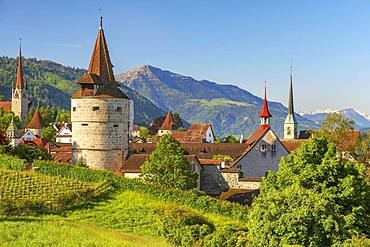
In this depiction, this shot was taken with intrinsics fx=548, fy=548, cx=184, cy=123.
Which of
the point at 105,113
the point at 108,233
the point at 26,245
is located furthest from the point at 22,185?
the point at 26,245

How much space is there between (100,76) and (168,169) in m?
11.1

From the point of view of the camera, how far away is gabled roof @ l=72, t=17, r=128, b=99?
48.6 metres

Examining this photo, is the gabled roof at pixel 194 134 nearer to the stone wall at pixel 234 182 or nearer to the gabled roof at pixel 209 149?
the gabled roof at pixel 209 149

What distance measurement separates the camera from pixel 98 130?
48312mm

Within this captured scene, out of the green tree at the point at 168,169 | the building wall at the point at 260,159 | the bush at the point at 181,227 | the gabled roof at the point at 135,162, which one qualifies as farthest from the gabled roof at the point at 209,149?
the bush at the point at 181,227

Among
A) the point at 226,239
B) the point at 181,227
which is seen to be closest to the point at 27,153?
the point at 181,227

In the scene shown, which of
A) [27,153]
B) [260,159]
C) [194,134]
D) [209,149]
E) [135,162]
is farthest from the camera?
[194,134]

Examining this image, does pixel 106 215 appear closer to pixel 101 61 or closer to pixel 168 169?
pixel 168 169

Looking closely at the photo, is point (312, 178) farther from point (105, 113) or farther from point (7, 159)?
point (7, 159)

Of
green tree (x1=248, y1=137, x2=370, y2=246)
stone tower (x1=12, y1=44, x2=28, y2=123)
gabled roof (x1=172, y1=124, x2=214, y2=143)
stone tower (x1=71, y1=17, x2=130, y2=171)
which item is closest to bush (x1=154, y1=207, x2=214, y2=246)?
green tree (x1=248, y1=137, x2=370, y2=246)

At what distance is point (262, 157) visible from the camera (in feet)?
201

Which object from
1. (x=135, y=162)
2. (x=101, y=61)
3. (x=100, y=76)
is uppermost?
(x=101, y=61)

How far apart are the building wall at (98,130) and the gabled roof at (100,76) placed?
0.60 meters

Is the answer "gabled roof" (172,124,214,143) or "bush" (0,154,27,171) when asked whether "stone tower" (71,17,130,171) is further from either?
"gabled roof" (172,124,214,143)
